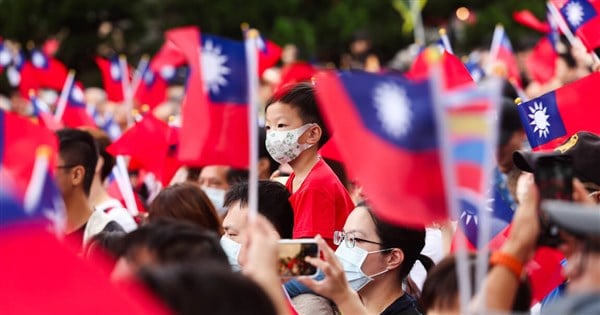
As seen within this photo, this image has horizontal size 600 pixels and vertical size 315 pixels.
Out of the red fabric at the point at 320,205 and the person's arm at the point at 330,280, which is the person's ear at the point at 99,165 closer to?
the red fabric at the point at 320,205

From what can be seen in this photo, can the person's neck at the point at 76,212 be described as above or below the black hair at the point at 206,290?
above

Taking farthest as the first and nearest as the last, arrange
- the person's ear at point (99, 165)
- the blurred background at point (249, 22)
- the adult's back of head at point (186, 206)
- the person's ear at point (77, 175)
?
the blurred background at point (249, 22), the person's ear at point (99, 165), the person's ear at point (77, 175), the adult's back of head at point (186, 206)

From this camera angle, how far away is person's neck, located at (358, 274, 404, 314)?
19.1 ft

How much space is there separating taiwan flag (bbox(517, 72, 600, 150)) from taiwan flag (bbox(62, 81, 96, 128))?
19.4ft

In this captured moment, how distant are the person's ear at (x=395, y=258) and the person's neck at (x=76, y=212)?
2.18 m

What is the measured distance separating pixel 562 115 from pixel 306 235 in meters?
1.62

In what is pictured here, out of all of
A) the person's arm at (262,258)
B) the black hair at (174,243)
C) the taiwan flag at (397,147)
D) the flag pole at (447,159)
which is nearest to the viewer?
the flag pole at (447,159)

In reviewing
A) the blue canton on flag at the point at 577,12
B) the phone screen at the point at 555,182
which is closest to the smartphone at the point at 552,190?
the phone screen at the point at 555,182

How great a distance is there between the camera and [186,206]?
645 centimetres

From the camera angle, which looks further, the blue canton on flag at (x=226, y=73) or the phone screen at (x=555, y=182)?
the blue canton on flag at (x=226, y=73)

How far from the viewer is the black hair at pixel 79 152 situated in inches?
304

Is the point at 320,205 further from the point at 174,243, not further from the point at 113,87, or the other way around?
the point at 113,87

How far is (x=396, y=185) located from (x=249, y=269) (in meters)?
0.49

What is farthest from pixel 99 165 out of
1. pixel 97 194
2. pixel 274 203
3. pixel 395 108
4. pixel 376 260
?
pixel 395 108
